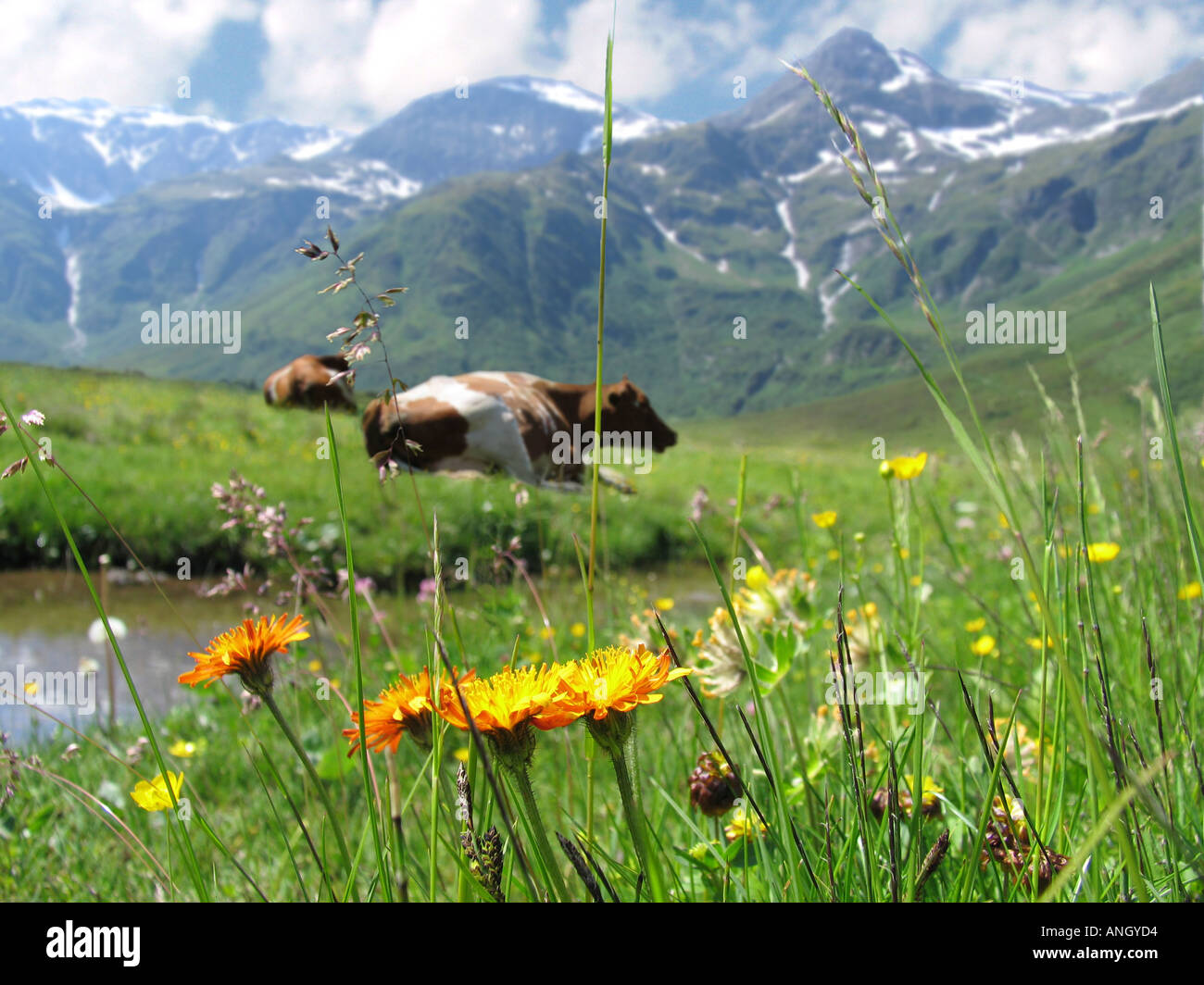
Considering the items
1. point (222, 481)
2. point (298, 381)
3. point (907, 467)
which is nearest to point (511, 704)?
point (907, 467)

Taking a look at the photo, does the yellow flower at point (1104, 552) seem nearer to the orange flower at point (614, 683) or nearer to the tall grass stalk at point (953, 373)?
the tall grass stalk at point (953, 373)

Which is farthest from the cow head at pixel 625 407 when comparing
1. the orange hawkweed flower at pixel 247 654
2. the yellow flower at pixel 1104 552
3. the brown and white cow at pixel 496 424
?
the orange hawkweed flower at pixel 247 654

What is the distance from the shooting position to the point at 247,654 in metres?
0.80

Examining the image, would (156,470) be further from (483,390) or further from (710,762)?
(710,762)

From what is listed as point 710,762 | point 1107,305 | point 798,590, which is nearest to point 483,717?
point 710,762

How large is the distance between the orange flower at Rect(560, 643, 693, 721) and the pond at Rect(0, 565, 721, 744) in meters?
1.86

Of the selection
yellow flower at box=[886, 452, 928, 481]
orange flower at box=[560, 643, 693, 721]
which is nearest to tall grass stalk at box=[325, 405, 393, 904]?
orange flower at box=[560, 643, 693, 721]

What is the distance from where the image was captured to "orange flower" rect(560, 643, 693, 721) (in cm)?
61

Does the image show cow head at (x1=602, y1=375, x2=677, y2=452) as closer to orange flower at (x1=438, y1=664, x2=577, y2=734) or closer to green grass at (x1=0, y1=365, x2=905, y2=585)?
green grass at (x1=0, y1=365, x2=905, y2=585)

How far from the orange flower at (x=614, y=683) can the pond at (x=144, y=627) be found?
1862 mm

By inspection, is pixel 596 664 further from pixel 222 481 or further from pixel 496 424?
pixel 222 481

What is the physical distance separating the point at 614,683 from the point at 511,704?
83 millimetres
